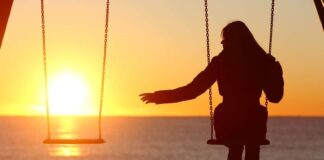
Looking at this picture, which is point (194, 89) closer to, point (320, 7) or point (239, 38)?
point (239, 38)

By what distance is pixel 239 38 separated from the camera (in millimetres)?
10852

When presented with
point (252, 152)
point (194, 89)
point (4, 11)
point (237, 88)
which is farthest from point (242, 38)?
point (4, 11)

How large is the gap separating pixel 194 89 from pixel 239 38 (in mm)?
800

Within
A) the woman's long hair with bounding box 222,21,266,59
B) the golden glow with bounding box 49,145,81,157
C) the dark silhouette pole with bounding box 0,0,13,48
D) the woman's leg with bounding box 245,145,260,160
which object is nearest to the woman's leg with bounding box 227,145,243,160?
the woman's leg with bounding box 245,145,260,160

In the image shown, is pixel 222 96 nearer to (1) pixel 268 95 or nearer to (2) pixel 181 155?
(1) pixel 268 95

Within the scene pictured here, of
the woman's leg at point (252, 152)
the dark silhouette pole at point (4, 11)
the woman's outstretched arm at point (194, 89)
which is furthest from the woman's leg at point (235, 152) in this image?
the dark silhouette pole at point (4, 11)

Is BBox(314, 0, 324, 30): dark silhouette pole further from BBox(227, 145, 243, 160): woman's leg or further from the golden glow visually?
the golden glow

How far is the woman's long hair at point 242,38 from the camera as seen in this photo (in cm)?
1083

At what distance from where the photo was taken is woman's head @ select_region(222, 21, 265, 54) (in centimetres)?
1083

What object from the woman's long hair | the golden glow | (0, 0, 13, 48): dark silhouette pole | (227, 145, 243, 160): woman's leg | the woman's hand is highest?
(0, 0, 13, 48): dark silhouette pole

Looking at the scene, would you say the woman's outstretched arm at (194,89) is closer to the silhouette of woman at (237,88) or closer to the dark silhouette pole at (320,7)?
the silhouette of woman at (237,88)

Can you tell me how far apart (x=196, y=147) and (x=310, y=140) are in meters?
34.5

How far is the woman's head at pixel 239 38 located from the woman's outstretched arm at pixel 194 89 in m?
0.27

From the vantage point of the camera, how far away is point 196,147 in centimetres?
14875
